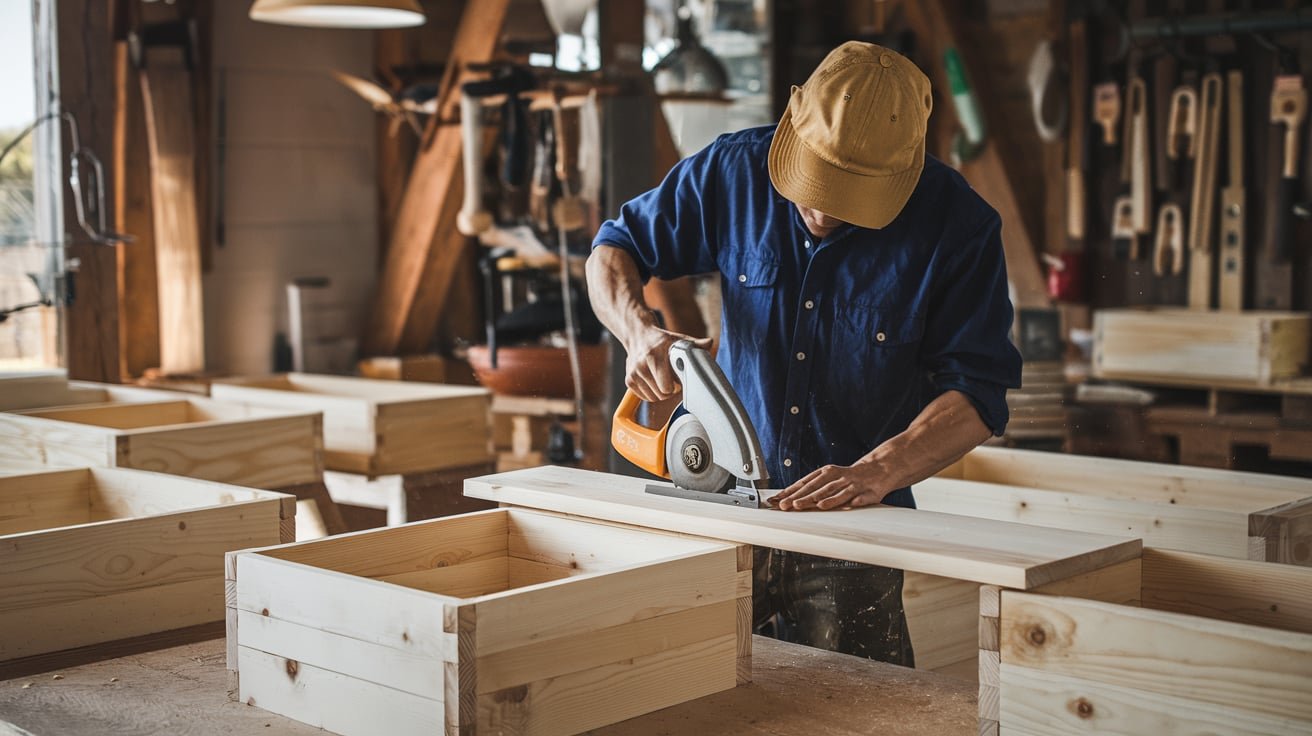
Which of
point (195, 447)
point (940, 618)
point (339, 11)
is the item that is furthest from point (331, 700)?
point (339, 11)

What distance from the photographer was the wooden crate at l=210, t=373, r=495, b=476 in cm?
421

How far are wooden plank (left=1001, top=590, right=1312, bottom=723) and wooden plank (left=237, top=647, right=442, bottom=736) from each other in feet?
2.47

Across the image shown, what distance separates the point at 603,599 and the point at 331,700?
0.39 metres

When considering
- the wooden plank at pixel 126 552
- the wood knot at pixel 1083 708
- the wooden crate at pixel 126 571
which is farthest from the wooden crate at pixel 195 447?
the wood knot at pixel 1083 708

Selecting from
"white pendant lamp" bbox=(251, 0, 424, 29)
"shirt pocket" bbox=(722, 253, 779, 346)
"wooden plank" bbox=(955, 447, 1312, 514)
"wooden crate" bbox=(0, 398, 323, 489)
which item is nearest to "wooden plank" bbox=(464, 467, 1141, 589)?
"shirt pocket" bbox=(722, 253, 779, 346)

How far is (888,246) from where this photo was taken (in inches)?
101

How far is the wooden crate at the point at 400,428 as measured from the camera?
4.21 metres

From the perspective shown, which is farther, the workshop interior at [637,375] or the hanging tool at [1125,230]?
the hanging tool at [1125,230]

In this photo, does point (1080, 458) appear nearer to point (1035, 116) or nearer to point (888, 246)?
point (888, 246)

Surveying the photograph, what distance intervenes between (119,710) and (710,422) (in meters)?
0.96

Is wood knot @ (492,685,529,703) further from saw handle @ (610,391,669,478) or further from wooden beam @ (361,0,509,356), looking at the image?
wooden beam @ (361,0,509,356)

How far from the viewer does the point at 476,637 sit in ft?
5.60

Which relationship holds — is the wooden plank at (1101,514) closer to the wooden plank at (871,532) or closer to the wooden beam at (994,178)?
the wooden plank at (871,532)

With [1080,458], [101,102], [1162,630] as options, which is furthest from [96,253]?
[1162,630]
